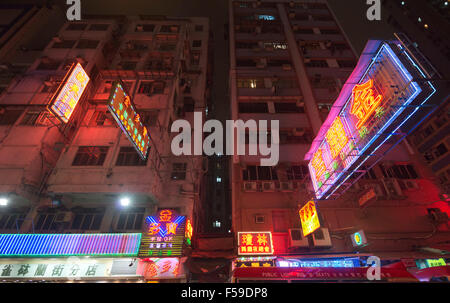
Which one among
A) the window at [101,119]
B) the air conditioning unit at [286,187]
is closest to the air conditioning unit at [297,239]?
the air conditioning unit at [286,187]

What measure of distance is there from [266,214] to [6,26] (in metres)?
35.5

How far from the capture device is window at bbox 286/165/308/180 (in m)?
17.9

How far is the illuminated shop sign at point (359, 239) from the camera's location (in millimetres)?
12520

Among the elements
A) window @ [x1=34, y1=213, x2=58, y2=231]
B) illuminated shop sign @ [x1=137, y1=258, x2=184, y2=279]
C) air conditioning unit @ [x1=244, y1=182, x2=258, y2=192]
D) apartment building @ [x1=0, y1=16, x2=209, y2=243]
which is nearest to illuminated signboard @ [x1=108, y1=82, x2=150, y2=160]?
apartment building @ [x1=0, y1=16, x2=209, y2=243]

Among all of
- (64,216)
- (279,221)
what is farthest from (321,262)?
(64,216)

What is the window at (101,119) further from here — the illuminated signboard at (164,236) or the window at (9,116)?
the illuminated signboard at (164,236)

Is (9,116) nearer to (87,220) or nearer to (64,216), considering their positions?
(64,216)

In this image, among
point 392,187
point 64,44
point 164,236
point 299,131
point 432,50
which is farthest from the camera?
point 432,50

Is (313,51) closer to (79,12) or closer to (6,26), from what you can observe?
(79,12)

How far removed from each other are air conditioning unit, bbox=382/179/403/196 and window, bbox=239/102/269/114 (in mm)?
12083

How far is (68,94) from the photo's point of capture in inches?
503

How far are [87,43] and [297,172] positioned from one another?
24.7 meters

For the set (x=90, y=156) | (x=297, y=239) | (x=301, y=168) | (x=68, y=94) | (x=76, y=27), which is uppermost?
(x=76, y=27)
